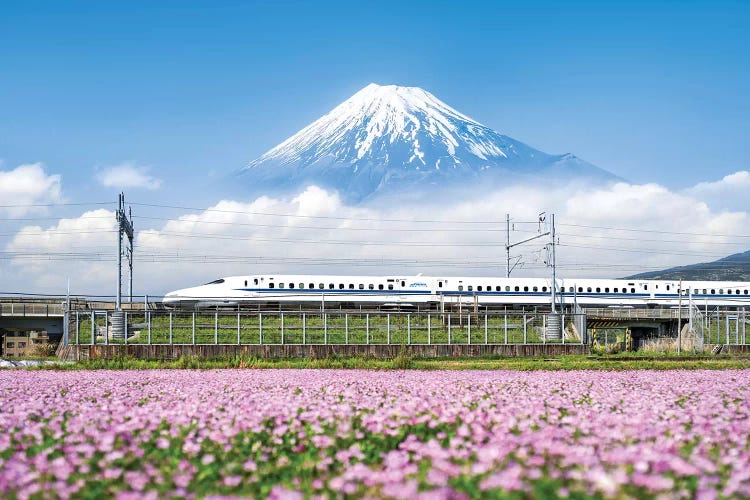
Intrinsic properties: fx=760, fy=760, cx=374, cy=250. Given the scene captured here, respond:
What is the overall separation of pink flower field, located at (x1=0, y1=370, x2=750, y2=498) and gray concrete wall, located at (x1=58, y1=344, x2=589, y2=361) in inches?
955

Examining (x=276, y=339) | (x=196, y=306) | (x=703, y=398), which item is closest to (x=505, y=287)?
(x=196, y=306)

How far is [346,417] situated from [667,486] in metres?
4.82

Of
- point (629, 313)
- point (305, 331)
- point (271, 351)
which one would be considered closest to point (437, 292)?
point (629, 313)

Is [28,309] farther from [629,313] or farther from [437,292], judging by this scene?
[629,313]

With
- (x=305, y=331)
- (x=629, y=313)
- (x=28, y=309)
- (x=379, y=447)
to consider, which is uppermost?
(x=379, y=447)

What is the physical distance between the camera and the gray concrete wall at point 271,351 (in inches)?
1406

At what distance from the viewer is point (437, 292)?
6906 centimetres

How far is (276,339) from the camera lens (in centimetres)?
4175

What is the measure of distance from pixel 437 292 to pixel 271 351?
34389 mm

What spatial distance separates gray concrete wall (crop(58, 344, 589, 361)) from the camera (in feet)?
117

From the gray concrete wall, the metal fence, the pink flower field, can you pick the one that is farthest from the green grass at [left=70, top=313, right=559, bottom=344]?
the pink flower field

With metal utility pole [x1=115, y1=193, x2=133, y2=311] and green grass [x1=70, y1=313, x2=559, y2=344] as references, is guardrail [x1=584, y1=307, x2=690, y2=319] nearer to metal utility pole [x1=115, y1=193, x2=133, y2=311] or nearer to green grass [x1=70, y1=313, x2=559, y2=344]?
green grass [x1=70, y1=313, x2=559, y2=344]

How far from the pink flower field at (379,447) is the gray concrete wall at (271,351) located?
79.6 ft

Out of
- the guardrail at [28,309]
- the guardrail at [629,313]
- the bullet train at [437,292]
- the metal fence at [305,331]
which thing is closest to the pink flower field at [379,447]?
the metal fence at [305,331]
